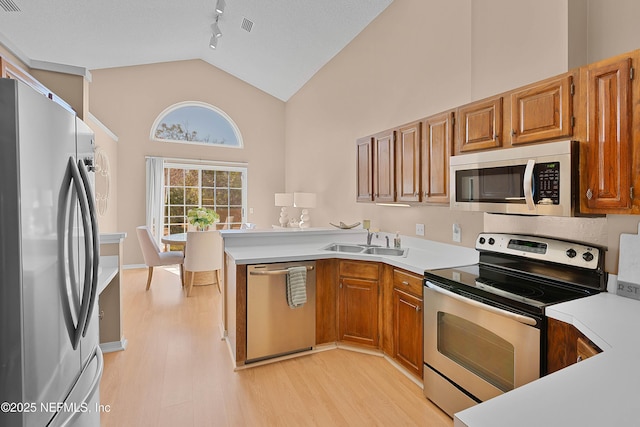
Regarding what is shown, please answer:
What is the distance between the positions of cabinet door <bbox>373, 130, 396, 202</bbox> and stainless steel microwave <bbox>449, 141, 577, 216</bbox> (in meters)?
0.74

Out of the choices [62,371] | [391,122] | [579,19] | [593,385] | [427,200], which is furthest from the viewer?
[391,122]

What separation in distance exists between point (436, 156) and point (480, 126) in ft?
1.37

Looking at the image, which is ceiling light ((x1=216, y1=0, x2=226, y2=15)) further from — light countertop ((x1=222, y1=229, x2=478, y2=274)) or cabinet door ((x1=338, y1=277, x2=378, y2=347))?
cabinet door ((x1=338, y1=277, x2=378, y2=347))

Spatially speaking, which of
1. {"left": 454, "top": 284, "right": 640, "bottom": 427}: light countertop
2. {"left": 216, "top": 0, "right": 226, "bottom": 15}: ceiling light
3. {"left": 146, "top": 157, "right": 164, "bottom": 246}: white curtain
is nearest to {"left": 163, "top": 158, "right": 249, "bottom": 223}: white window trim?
{"left": 146, "top": 157, "right": 164, "bottom": 246}: white curtain

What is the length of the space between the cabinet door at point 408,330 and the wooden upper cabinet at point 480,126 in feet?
3.72

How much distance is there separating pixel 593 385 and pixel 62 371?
1.59 m

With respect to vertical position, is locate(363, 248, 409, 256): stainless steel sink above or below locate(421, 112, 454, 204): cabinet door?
below

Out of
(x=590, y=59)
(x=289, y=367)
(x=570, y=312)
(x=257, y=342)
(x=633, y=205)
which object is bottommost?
(x=289, y=367)

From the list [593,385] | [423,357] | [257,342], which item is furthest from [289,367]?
[593,385]

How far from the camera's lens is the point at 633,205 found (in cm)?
142

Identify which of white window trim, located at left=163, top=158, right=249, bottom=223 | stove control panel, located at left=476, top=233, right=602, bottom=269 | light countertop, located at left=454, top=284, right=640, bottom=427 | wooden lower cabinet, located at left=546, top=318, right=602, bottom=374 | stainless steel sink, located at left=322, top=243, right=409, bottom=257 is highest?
white window trim, located at left=163, top=158, right=249, bottom=223

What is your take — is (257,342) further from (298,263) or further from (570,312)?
(570,312)

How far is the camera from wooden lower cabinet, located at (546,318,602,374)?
128 cm

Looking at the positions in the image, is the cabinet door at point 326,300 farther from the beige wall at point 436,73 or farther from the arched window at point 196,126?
the arched window at point 196,126
